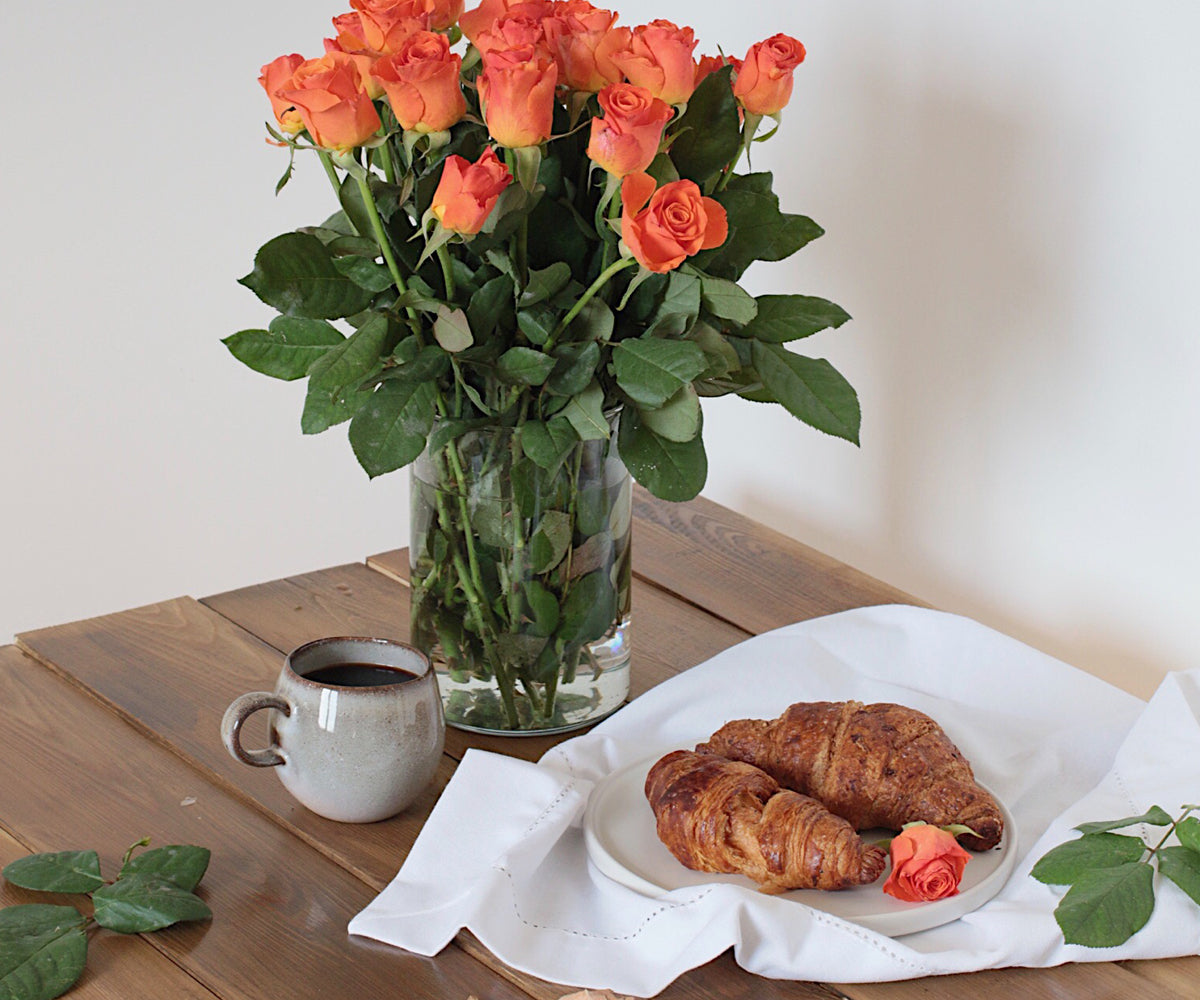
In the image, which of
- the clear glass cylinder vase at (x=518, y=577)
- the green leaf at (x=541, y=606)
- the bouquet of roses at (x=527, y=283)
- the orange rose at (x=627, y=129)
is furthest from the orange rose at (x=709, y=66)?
the green leaf at (x=541, y=606)

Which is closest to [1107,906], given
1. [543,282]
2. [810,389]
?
[810,389]

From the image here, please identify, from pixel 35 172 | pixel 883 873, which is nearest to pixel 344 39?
pixel 883 873

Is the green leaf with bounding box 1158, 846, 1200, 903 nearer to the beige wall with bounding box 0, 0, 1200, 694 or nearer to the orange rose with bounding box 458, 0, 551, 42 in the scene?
the beige wall with bounding box 0, 0, 1200, 694

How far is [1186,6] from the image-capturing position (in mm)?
1025

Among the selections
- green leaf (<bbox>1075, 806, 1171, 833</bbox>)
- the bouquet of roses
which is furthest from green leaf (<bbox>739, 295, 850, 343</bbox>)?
green leaf (<bbox>1075, 806, 1171, 833</bbox>)

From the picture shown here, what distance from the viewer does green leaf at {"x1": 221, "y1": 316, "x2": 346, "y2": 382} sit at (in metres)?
0.85

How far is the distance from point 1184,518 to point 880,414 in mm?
308

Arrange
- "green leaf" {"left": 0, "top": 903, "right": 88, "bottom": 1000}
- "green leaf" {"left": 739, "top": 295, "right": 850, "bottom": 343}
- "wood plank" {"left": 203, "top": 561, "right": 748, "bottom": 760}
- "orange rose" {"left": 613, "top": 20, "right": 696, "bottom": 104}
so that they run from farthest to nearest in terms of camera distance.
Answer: "wood plank" {"left": 203, "top": 561, "right": 748, "bottom": 760}
"green leaf" {"left": 739, "top": 295, "right": 850, "bottom": 343}
"orange rose" {"left": 613, "top": 20, "right": 696, "bottom": 104}
"green leaf" {"left": 0, "top": 903, "right": 88, "bottom": 1000}

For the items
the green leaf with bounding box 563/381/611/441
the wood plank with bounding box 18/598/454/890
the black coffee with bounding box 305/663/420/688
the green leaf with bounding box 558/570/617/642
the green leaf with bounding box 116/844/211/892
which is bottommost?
the wood plank with bounding box 18/598/454/890

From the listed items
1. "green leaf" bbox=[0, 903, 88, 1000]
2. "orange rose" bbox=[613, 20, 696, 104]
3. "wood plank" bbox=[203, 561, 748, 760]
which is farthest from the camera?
"wood plank" bbox=[203, 561, 748, 760]

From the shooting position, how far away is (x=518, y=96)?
76 cm

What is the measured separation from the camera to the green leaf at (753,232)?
34.8 inches

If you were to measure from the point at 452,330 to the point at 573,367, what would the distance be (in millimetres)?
73

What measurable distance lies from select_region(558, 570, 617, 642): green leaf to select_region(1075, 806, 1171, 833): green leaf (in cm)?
31
